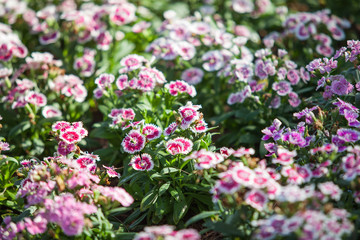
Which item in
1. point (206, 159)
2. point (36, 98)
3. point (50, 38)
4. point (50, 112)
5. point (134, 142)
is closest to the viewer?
point (206, 159)

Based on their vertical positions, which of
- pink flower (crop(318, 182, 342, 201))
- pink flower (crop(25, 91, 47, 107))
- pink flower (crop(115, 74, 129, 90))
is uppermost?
pink flower (crop(318, 182, 342, 201))

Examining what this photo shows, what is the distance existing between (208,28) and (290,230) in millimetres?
3032

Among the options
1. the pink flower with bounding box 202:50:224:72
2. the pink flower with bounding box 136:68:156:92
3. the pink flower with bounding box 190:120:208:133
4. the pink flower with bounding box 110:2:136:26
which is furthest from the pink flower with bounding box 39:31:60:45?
the pink flower with bounding box 190:120:208:133

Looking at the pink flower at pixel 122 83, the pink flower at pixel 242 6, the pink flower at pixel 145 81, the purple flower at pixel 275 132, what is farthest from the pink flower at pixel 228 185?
the pink flower at pixel 242 6

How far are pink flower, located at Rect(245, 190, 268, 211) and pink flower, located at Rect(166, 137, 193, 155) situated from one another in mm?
736

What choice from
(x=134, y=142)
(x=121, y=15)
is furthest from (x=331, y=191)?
(x=121, y=15)

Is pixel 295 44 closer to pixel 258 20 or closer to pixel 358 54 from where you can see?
pixel 258 20

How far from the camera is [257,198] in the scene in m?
2.21

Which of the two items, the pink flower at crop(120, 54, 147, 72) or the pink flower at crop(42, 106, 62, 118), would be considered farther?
the pink flower at crop(42, 106, 62, 118)

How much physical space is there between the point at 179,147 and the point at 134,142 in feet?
1.15

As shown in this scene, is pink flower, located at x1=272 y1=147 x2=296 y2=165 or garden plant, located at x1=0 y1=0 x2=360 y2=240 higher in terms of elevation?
pink flower, located at x1=272 y1=147 x2=296 y2=165

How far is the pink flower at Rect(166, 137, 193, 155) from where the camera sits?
2844 mm

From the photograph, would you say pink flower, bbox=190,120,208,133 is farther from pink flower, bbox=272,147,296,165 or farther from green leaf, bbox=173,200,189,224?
pink flower, bbox=272,147,296,165

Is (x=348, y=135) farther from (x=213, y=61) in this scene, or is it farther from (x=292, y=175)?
(x=213, y=61)
